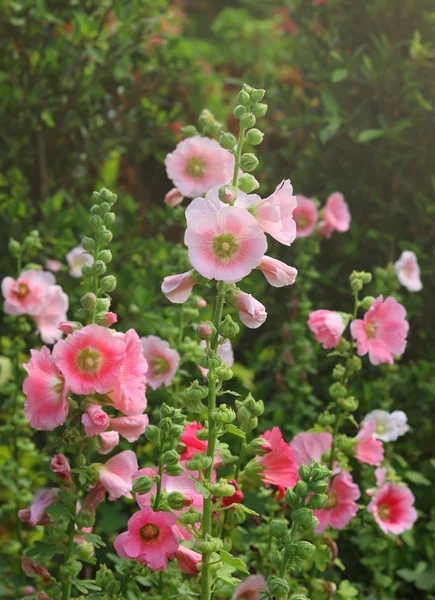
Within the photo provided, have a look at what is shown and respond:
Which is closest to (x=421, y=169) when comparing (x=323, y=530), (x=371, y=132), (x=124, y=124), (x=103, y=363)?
(x=371, y=132)

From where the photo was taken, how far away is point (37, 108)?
2.80 metres

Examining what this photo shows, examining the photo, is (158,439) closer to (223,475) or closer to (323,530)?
(323,530)

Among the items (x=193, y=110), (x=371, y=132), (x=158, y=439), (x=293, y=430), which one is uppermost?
(x=158, y=439)

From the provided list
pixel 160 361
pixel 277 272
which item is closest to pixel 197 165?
pixel 160 361

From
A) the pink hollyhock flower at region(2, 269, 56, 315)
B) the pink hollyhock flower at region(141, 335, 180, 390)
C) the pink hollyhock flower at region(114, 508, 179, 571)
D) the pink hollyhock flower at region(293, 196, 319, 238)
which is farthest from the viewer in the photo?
the pink hollyhock flower at region(293, 196, 319, 238)

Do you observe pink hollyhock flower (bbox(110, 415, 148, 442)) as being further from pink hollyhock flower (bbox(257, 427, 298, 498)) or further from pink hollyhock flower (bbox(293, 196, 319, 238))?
pink hollyhock flower (bbox(293, 196, 319, 238))

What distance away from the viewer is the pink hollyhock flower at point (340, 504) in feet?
5.13

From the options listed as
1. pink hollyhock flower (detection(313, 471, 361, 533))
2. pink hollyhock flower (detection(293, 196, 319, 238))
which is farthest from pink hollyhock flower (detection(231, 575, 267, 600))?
pink hollyhock flower (detection(293, 196, 319, 238))

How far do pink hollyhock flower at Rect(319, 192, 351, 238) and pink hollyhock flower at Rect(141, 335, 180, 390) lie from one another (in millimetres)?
775

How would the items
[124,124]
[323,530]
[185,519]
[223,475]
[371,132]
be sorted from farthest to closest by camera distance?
[124,124]
[371,132]
[223,475]
[323,530]
[185,519]

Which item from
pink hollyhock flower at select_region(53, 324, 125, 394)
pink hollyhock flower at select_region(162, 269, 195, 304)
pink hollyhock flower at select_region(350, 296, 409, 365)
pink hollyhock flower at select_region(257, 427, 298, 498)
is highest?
pink hollyhock flower at select_region(162, 269, 195, 304)

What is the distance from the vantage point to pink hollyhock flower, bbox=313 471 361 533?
1.56 m

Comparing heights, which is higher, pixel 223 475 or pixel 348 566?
pixel 223 475

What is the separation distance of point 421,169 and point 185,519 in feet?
6.32
